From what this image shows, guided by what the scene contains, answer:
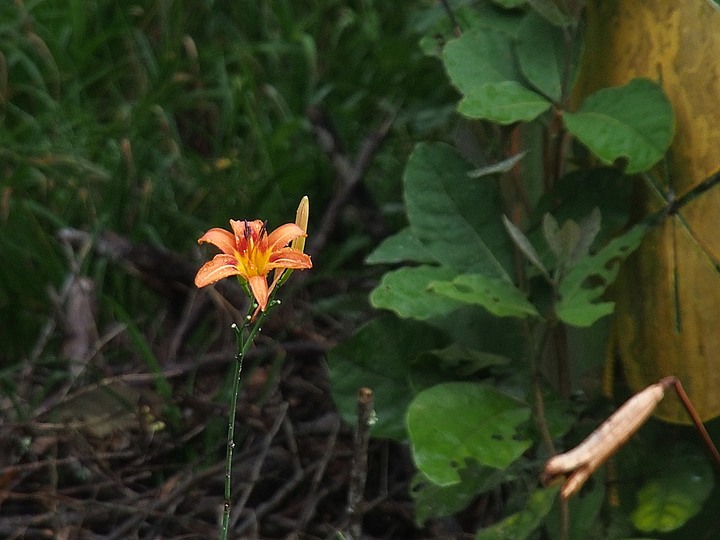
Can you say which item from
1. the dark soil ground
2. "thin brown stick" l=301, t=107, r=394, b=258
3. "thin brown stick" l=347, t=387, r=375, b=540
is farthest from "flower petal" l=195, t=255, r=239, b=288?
"thin brown stick" l=301, t=107, r=394, b=258

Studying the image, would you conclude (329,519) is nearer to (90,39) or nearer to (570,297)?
(570,297)

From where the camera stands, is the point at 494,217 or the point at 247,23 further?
the point at 247,23

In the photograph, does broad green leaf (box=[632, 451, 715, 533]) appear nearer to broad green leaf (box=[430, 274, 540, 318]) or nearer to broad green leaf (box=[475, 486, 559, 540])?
broad green leaf (box=[475, 486, 559, 540])

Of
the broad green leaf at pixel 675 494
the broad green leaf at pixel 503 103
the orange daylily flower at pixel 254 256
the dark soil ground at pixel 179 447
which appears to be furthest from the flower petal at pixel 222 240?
the dark soil ground at pixel 179 447

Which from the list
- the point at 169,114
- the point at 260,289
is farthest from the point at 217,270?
the point at 169,114

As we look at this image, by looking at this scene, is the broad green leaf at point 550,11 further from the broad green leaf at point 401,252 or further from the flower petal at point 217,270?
the flower petal at point 217,270

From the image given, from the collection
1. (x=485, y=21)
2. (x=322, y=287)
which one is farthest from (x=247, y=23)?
(x=485, y=21)
